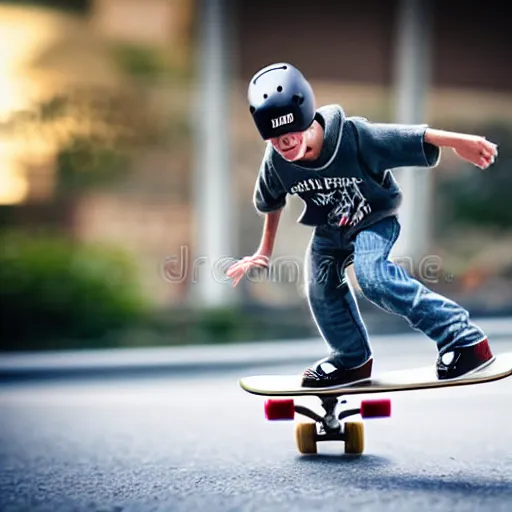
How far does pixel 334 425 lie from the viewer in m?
1.56

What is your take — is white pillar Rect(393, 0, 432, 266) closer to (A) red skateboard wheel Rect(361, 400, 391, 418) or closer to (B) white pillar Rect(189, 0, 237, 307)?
(A) red skateboard wheel Rect(361, 400, 391, 418)

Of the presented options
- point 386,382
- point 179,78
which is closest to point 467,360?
point 386,382

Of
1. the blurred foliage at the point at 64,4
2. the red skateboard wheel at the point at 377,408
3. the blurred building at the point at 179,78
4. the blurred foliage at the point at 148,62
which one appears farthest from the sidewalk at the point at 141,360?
the blurred foliage at the point at 64,4

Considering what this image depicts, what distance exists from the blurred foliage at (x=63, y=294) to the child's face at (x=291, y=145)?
67.1 inches

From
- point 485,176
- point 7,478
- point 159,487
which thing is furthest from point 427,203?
point 7,478

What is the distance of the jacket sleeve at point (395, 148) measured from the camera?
1335 mm

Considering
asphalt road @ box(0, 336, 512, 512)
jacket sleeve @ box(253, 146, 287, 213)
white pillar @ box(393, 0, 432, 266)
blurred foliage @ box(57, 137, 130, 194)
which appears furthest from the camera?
blurred foliage @ box(57, 137, 130, 194)

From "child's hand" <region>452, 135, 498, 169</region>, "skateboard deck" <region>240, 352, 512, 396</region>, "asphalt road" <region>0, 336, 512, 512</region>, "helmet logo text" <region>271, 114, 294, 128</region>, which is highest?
"helmet logo text" <region>271, 114, 294, 128</region>

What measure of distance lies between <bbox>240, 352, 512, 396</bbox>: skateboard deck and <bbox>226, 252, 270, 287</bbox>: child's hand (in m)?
0.23

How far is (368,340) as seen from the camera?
1496mm

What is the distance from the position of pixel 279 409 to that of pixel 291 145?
555 mm

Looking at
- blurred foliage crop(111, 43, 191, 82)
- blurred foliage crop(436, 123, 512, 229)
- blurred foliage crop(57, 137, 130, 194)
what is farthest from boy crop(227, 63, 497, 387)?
blurred foliage crop(57, 137, 130, 194)

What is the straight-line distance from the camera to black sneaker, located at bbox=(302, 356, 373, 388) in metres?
1.46

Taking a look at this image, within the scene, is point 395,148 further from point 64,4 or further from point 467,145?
point 64,4
